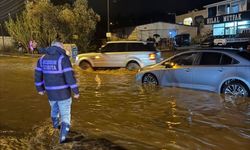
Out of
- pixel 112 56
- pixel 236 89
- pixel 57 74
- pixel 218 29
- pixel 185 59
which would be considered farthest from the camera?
pixel 218 29

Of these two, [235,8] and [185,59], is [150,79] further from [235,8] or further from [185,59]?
[235,8]

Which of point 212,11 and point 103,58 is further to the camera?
point 212,11

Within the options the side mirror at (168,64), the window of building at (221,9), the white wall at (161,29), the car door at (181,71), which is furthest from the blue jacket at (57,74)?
the white wall at (161,29)

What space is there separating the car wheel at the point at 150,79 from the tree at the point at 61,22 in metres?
29.8

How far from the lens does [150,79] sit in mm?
14727

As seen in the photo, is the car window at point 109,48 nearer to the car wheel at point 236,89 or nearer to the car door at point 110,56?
the car door at point 110,56

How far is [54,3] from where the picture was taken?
50.4 m

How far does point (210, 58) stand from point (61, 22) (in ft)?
113

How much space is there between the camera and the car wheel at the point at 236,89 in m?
11.8

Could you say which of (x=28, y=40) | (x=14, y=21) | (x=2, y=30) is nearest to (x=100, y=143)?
(x=28, y=40)

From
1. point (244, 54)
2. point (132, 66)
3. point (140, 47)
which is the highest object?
point (140, 47)

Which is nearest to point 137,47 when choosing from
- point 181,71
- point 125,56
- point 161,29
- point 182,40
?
point 125,56

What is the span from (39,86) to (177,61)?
7.05m

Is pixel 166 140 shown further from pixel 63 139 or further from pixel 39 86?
pixel 39 86
